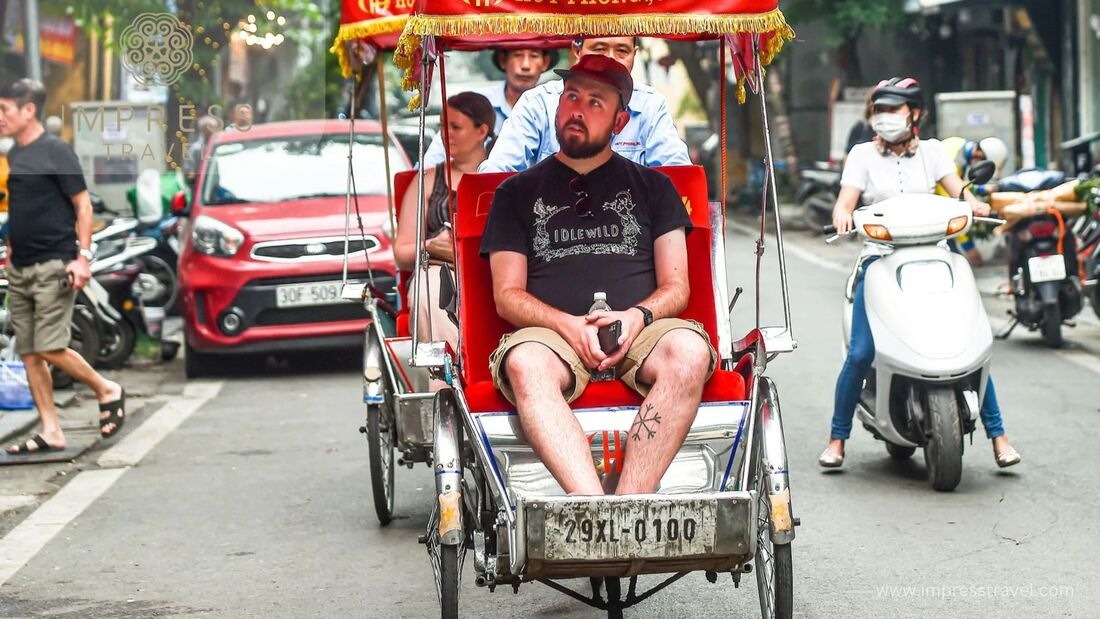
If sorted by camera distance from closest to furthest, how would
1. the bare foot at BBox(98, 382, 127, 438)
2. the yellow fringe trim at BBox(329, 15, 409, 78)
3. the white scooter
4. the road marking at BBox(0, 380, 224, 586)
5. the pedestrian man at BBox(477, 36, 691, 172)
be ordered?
the pedestrian man at BBox(477, 36, 691, 172)
the road marking at BBox(0, 380, 224, 586)
the yellow fringe trim at BBox(329, 15, 409, 78)
the white scooter
the bare foot at BBox(98, 382, 127, 438)

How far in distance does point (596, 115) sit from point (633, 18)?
0.38 m

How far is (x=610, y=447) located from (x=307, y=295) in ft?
23.1

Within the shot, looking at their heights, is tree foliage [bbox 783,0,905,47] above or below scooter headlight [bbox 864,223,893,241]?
above

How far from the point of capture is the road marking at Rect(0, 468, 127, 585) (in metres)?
6.45

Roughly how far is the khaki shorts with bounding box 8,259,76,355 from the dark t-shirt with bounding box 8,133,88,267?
2.5 inches

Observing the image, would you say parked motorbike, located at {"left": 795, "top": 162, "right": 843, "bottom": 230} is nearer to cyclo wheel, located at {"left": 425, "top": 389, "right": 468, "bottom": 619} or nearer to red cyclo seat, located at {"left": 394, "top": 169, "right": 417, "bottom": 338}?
red cyclo seat, located at {"left": 394, "top": 169, "right": 417, "bottom": 338}

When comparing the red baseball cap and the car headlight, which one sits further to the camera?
the car headlight

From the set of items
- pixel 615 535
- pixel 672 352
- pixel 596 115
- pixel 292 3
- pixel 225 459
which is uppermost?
pixel 292 3

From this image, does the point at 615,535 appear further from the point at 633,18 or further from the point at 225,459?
the point at 225,459

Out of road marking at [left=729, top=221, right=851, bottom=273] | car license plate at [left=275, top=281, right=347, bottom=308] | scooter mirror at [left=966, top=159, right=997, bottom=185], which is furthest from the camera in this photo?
road marking at [left=729, top=221, right=851, bottom=273]

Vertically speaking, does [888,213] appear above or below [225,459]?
above

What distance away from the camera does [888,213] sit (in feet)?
23.6

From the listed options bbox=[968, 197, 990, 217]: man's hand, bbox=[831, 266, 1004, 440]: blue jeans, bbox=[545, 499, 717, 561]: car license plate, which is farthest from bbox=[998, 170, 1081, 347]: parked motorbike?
bbox=[545, 499, 717, 561]: car license plate

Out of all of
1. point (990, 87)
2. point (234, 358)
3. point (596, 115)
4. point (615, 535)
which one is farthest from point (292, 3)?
point (990, 87)
